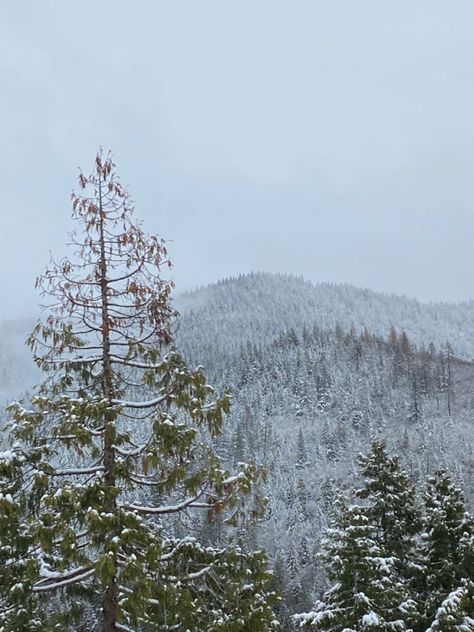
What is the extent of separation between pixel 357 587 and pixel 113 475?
717cm

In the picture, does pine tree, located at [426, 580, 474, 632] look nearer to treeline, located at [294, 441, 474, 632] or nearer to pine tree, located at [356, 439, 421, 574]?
treeline, located at [294, 441, 474, 632]

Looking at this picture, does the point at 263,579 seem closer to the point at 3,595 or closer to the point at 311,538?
the point at 3,595

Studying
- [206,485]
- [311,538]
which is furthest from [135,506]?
[311,538]

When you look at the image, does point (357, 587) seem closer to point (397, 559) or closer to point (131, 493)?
point (397, 559)

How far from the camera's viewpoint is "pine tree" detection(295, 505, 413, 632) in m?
12.8

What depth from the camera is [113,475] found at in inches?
340

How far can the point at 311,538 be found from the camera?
355 ft

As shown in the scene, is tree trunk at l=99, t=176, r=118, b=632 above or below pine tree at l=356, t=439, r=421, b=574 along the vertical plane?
above

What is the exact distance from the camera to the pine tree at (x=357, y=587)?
41.9ft

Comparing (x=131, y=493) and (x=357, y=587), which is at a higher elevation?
(x=131, y=493)

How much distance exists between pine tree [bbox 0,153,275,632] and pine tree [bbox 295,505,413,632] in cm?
519

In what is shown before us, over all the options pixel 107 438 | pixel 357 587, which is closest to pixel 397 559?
pixel 357 587

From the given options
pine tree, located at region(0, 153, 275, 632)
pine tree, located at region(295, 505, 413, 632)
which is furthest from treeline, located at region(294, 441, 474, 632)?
pine tree, located at region(0, 153, 275, 632)

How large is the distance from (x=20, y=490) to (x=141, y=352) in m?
2.63
